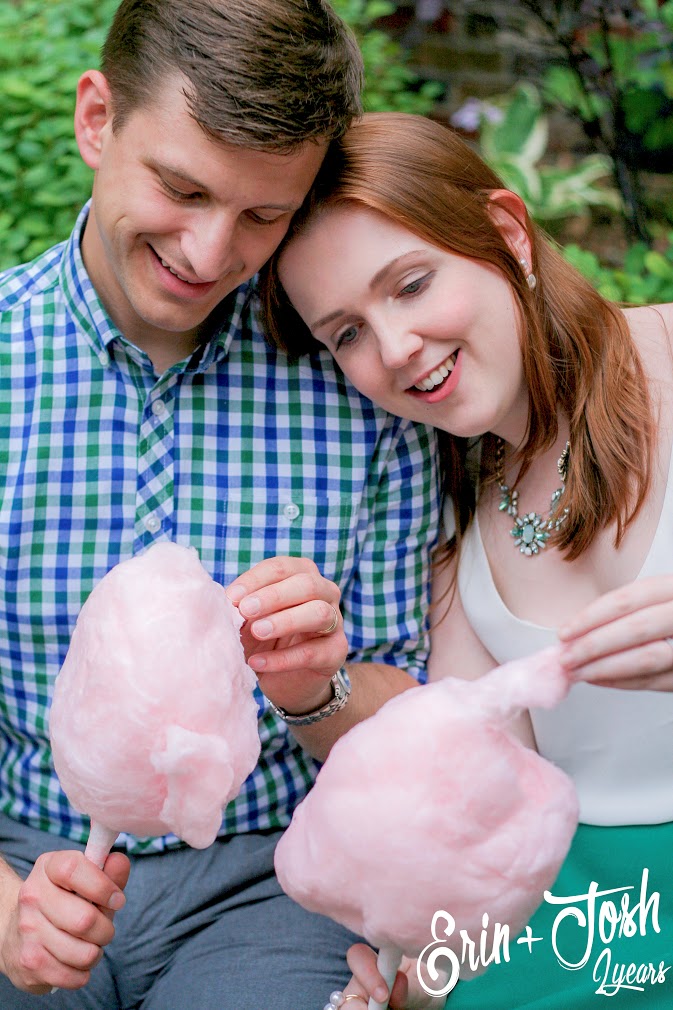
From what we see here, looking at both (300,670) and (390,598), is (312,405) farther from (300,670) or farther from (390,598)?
(300,670)

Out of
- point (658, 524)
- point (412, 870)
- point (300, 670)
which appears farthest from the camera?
point (658, 524)

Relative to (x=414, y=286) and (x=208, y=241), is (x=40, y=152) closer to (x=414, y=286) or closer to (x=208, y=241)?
(x=208, y=241)

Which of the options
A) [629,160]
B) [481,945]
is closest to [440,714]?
[481,945]

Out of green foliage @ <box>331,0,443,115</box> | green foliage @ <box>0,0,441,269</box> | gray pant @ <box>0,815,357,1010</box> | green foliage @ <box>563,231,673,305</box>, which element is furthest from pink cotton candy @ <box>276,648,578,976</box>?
green foliage @ <box>331,0,443,115</box>

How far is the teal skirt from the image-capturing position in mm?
1564

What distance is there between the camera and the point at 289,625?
4.84 feet

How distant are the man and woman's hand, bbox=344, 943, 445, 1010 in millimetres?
208

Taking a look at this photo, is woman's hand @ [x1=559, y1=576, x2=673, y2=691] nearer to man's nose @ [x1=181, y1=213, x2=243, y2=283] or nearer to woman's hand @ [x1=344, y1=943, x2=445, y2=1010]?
woman's hand @ [x1=344, y1=943, x2=445, y2=1010]

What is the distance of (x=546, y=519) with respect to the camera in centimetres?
197

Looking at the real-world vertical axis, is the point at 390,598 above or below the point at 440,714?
below

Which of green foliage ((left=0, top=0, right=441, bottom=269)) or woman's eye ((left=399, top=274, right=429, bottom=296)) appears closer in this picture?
woman's eye ((left=399, top=274, right=429, bottom=296))

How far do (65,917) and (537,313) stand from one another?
49.9 inches

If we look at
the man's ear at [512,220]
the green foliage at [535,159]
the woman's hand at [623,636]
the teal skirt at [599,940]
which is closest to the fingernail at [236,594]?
the woman's hand at [623,636]

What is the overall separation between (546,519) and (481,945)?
2.99 feet
